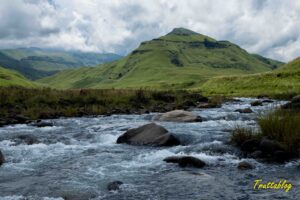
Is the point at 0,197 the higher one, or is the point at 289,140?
the point at 289,140

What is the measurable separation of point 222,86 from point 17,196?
8572 centimetres

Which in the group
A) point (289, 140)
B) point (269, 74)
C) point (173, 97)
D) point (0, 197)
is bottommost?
point (0, 197)

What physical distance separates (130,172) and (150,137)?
20.0 feet

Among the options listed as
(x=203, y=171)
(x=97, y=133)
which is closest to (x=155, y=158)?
(x=203, y=171)

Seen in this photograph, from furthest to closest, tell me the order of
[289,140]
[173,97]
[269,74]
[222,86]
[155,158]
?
[222,86] → [269,74] → [173,97] → [155,158] → [289,140]

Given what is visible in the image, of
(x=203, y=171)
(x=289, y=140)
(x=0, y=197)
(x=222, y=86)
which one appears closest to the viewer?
(x=0, y=197)

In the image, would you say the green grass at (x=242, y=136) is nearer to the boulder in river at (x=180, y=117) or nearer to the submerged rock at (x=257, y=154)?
the submerged rock at (x=257, y=154)

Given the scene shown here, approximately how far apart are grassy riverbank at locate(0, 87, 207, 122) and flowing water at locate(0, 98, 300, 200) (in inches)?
552

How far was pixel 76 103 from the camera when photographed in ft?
133

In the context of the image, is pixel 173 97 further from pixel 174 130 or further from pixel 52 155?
pixel 52 155

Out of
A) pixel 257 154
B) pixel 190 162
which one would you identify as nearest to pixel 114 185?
pixel 190 162

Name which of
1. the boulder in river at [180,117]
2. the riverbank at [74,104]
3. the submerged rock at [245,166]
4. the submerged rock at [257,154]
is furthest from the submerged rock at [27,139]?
the submerged rock at [257,154]

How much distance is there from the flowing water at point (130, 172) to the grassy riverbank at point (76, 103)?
14.0 m

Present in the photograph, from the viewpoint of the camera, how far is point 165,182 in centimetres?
1214
